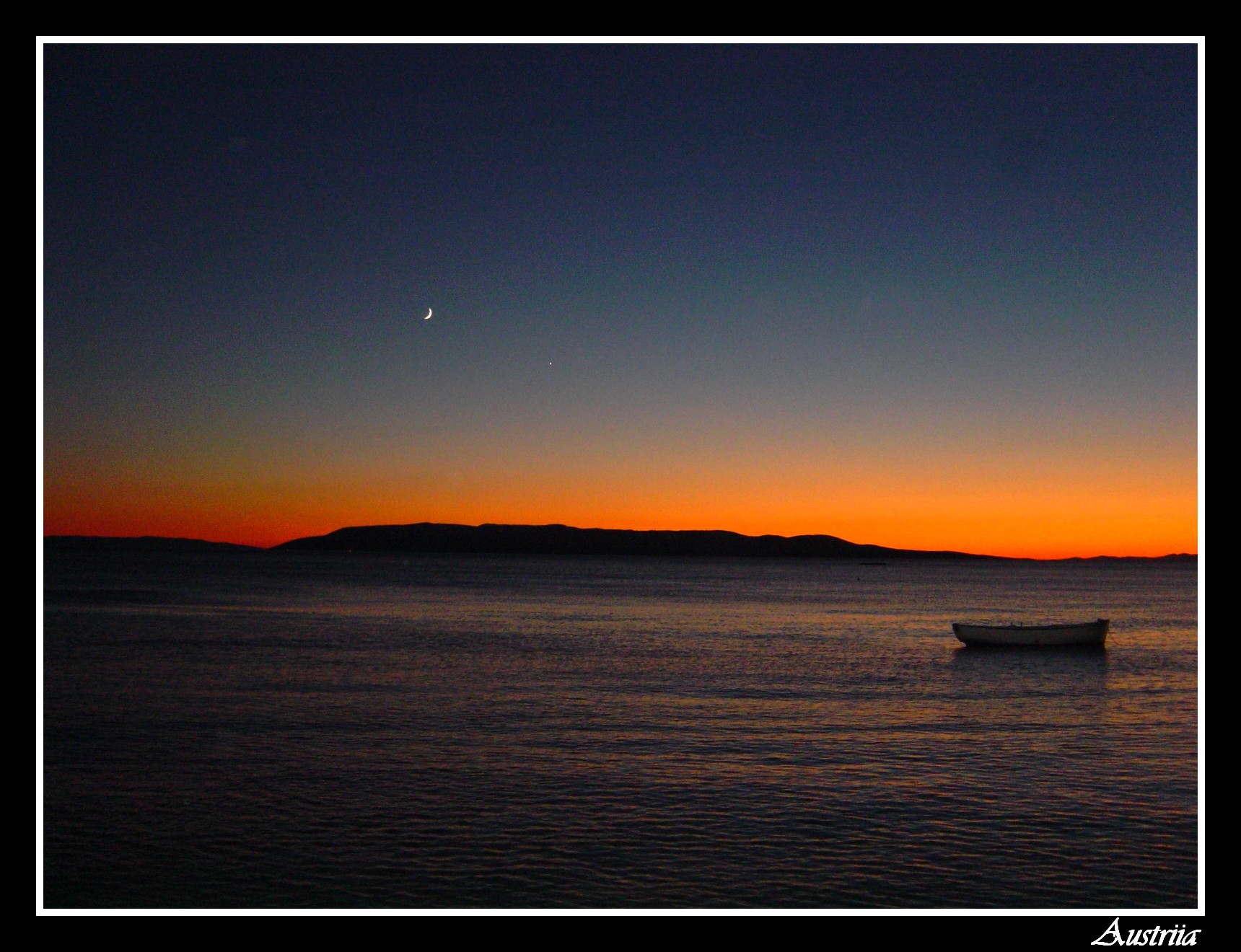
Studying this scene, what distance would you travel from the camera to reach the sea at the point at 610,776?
16.6 metres

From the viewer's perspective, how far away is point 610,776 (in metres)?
23.7

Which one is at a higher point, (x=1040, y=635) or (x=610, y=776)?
(x=610, y=776)

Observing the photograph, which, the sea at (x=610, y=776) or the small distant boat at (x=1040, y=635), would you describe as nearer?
the sea at (x=610, y=776)

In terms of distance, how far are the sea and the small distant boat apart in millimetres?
798

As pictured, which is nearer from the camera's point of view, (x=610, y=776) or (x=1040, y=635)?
(x=610, y=776)

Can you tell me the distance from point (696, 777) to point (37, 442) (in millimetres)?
18369

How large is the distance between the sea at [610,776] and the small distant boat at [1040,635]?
0.80 metres

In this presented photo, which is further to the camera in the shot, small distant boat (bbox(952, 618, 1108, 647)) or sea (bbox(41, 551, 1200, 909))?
small distant boat (bbox(952, 618, 1108, 647))

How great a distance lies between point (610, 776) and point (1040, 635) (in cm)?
4281

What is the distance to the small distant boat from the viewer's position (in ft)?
189

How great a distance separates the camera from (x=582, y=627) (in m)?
72.6
